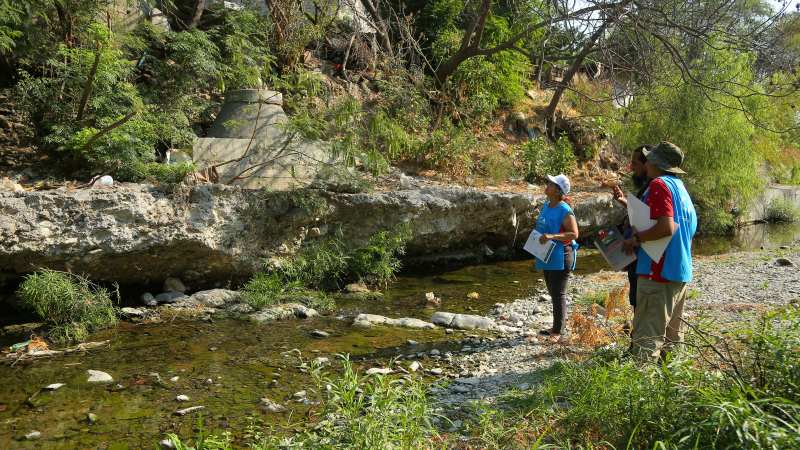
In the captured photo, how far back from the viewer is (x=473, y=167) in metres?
13.1

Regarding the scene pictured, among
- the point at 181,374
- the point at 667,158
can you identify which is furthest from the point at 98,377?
the point at 667,158

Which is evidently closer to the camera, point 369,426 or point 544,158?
point 369,426

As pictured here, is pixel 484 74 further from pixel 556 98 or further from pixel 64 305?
pixel 64 305

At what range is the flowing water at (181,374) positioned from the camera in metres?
4.10

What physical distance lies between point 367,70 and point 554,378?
1146 cm

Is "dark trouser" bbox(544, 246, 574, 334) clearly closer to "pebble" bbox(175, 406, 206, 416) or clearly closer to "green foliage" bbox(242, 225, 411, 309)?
"green foliage" bbox(242, 225, 411, 309)

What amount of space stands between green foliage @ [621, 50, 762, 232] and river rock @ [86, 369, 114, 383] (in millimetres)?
13519

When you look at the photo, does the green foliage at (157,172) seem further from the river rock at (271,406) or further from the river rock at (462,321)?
the river rock at (271,406)

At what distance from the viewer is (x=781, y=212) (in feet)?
65.4

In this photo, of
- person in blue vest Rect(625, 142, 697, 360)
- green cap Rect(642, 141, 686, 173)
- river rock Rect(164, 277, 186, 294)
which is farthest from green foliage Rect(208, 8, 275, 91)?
person in blue vest Rect(625, 142, 697, 360)

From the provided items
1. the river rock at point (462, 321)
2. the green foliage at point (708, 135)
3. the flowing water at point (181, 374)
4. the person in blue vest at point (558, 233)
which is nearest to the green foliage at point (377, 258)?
the flowing water at point (181, 374)

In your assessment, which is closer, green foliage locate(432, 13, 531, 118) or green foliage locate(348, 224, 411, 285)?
green foliage locate(348, 224, 411, 285)

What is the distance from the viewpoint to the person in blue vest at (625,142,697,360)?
3.98m

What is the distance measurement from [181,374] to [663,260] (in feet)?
13.3
